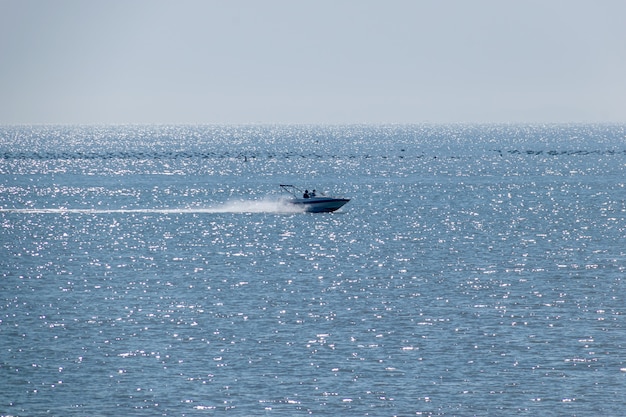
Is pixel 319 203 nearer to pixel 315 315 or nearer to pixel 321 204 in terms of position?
pixel 321 204

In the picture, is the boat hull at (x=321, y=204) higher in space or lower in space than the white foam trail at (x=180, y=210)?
higher

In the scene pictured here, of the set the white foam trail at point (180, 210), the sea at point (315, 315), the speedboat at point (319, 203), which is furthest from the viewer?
the white foam trail at point (180, 210)

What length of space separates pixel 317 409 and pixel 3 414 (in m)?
11.1

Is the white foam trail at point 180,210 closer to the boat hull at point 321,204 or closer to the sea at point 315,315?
the boat hull at point 321,204

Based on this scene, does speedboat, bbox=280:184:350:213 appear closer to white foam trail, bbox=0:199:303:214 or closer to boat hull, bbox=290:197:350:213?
boat hull, bbox=290:197:350:213

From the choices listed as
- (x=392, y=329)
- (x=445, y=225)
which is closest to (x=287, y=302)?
(x=392, y=329)

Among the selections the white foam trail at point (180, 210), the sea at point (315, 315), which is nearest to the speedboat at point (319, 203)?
the sea at point (315, 315)

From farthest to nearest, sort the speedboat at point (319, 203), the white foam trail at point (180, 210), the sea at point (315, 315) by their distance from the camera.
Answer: the white foam trail at point (180, 210) → the speedboat at point (319, 203) → the sea at point (315, 315)

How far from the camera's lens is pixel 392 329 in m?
57.8

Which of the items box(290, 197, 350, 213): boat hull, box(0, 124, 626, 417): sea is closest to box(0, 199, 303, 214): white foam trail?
box(290, 197, 350, 213): boat hull

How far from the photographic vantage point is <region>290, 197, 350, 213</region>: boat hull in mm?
122812

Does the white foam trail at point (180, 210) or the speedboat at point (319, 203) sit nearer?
the speedboat at point (319, 203)

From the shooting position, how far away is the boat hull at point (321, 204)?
123 meters

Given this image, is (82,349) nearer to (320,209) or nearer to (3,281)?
(3,281)
